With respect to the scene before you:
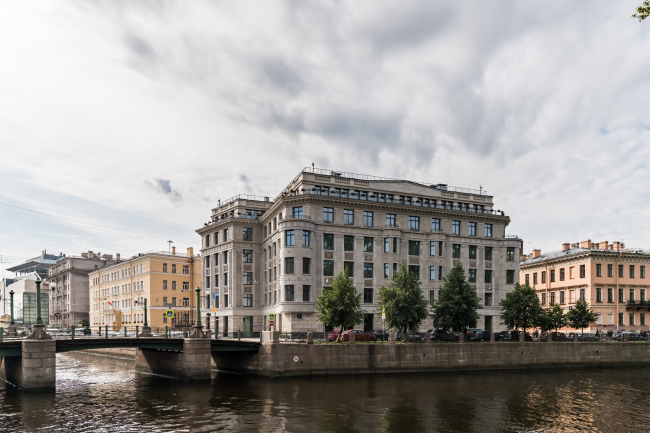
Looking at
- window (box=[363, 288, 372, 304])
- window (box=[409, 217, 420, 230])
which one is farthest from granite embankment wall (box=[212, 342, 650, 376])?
window (box=[409, 217, 420, 230])

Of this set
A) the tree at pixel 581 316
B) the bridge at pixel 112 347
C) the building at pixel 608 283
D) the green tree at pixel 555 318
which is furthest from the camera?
the building at pixel 608 283

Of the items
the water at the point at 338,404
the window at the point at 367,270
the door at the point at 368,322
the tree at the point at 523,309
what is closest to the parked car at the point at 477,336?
the tree at the point at 523,309

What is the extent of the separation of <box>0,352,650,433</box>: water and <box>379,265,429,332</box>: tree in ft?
29.8

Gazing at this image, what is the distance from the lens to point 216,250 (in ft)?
271

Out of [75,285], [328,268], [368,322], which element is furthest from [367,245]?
[75,285]

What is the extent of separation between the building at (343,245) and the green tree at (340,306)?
11.6 meters

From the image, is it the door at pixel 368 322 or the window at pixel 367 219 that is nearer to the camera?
the door at pixel 368 322

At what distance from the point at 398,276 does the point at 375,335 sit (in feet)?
24.9

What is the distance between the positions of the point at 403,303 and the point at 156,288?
5943cm

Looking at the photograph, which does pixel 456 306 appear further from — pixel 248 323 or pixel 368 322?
pixel 248 323

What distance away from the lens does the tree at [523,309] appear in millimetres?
64794

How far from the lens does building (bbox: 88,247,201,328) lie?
326 ft

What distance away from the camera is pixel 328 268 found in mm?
68562

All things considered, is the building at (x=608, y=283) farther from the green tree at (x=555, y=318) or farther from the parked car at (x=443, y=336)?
the parked car at (x=443, y=336)
